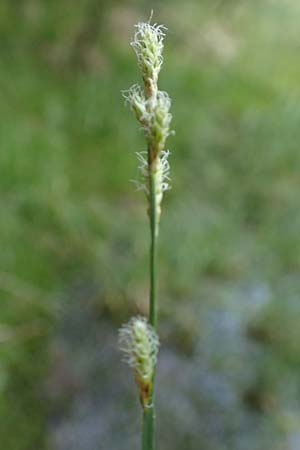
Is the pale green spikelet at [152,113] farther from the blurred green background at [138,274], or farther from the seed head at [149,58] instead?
the blurred green background at [138,274]

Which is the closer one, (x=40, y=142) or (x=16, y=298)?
(x=16, y=298)

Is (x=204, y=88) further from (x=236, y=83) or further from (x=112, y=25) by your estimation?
(x=112, y=25)

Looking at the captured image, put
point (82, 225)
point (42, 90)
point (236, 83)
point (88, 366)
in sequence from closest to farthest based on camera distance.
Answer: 1. point (88, 366)
2. point (82, 225)
3. point (42, 90)
4. point (236, 83)

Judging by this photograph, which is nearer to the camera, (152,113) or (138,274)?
(152,113)

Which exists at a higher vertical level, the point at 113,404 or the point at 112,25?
the point at 112,25

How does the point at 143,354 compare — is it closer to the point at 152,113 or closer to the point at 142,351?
the point at 142,351

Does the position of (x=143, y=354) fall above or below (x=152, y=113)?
below

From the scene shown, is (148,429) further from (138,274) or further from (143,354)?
(138,274)

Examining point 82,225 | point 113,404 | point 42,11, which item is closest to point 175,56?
point 42,11

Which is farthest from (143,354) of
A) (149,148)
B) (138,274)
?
(138,274)
